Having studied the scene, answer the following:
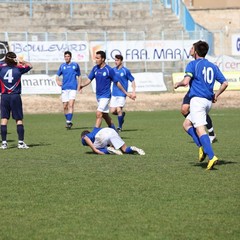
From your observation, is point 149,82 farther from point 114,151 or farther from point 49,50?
point 114,151

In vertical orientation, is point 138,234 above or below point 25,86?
above

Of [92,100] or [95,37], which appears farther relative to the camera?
[95,37]

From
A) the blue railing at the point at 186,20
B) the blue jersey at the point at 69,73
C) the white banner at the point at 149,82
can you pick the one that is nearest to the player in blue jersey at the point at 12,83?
the blue jersey at the point at 69,73

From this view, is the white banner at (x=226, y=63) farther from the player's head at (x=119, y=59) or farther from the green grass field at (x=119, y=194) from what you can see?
the green grass field at (x=119, y=194)

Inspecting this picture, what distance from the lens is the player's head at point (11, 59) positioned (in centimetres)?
1817

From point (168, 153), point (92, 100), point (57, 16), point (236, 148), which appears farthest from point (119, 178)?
point (57, 16)

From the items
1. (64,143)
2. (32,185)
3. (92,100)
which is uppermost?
(32,185)

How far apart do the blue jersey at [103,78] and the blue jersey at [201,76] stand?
706cm

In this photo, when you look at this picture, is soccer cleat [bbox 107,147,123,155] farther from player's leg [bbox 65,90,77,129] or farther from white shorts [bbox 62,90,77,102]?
white shorts [bbox 62,90,77,102]

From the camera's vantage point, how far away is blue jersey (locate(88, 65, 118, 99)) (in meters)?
20.8

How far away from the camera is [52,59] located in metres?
42.8

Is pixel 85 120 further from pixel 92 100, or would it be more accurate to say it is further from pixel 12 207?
pixel 12 207

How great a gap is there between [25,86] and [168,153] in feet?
77.4

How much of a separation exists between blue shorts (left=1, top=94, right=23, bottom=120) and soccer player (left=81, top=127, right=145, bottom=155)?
8.39 ft
